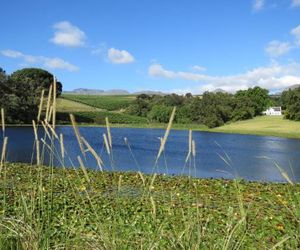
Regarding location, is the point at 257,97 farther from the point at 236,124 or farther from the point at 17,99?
the point at 17,99

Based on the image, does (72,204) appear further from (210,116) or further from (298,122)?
(210,116)

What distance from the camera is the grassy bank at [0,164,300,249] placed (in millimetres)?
2639

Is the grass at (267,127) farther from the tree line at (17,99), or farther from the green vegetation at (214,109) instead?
the tree line at (17,99)

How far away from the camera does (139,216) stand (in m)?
7.83

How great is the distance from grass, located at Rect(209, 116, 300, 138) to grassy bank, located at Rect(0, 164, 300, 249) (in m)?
75.5

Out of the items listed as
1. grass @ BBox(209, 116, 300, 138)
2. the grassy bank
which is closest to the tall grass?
the grassy bank

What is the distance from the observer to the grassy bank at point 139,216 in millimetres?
2639

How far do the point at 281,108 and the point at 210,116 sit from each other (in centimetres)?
3674

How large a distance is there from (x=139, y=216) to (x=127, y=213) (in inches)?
8.6

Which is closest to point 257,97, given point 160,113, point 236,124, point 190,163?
point 236,124

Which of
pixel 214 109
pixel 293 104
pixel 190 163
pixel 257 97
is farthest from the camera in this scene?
pixel 257 97

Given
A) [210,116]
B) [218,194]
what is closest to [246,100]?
[210,116]

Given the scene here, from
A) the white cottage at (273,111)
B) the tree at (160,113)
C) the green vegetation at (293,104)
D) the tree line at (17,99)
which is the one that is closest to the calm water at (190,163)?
the tree at (160,113)

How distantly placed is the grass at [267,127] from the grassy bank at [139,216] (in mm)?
75476
